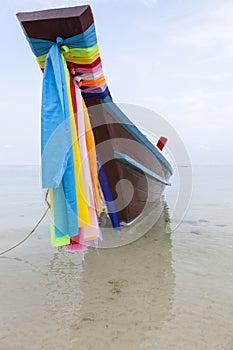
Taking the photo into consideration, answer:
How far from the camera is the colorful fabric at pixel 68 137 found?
2.22 m

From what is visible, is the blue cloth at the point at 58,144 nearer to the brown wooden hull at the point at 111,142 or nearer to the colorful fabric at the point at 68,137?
the colorful fabric at the point at 68,137

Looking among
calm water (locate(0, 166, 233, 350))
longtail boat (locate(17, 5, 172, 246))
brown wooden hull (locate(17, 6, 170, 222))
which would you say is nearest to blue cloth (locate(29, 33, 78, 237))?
longtail boat (locate(17, 5, 172, 246))

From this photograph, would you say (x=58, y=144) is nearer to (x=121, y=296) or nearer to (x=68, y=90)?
(x=68, y=90)

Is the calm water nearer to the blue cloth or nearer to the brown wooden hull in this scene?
the blue cloth

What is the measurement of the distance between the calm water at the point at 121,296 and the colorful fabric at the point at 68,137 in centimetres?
56

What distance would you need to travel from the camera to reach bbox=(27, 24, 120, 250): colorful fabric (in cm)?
222

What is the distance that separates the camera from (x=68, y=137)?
2.28 meters

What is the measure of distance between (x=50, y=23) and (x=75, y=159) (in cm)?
107

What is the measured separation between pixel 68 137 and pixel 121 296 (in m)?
1.50

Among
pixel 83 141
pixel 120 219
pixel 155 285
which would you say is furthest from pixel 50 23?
pixel 120 219

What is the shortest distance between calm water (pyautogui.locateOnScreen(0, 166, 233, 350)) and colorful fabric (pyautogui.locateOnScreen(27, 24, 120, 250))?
56cm

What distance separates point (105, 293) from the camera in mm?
2678

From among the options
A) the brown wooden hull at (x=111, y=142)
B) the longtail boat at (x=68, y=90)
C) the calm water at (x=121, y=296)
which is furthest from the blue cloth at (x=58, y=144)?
the calm water at (x=121, y=296)

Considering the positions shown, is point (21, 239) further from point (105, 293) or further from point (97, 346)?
point (97, 346)
